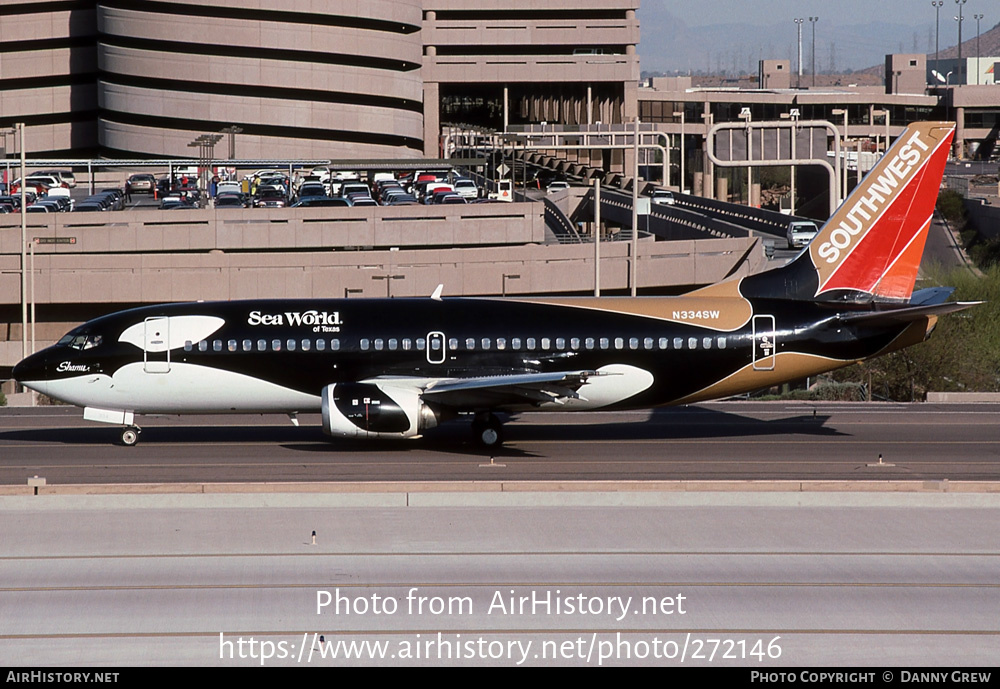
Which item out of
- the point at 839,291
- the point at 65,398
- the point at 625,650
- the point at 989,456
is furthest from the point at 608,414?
the point at 625,650

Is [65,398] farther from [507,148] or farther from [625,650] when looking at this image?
[507,148]

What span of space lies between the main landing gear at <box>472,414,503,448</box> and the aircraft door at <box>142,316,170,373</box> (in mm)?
7658

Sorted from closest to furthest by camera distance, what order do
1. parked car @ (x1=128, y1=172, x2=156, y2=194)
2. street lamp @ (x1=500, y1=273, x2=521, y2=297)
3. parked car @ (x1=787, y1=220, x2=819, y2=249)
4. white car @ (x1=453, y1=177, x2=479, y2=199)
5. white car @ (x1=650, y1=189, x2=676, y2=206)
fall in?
street lamp @ (x1=500, y1=273, x2=521, y2=297) < parked car @ (x1=787, y1=220, x2=819, y2=249) < white car @ (x1=453, y1=177, x2=479, y2=199) < parked car @ (x1=128, y1=172, x2=156, y2=194) < white car @ (x1=650, y1=189, x2=676, y2=206)

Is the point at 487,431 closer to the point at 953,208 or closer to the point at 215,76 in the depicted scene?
the point at 953,208

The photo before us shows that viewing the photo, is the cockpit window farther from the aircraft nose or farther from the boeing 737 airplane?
the aircraft nose

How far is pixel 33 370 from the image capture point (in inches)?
1207

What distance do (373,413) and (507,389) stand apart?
3.15 meters

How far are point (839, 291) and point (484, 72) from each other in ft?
421

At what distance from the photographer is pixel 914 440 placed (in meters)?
32.2

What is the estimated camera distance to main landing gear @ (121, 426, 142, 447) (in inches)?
1240

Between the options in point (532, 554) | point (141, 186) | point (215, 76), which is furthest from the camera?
point (215, 76)

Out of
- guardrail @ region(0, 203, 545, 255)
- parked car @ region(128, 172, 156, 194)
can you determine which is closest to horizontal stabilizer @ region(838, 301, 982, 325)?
guardrail @ region(0, 203, 545, 255)

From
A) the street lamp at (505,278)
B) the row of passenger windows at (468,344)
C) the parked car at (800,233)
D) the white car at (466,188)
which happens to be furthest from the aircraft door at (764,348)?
the white car at (466,188)

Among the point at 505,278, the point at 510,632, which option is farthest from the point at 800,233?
the point at 510,632
